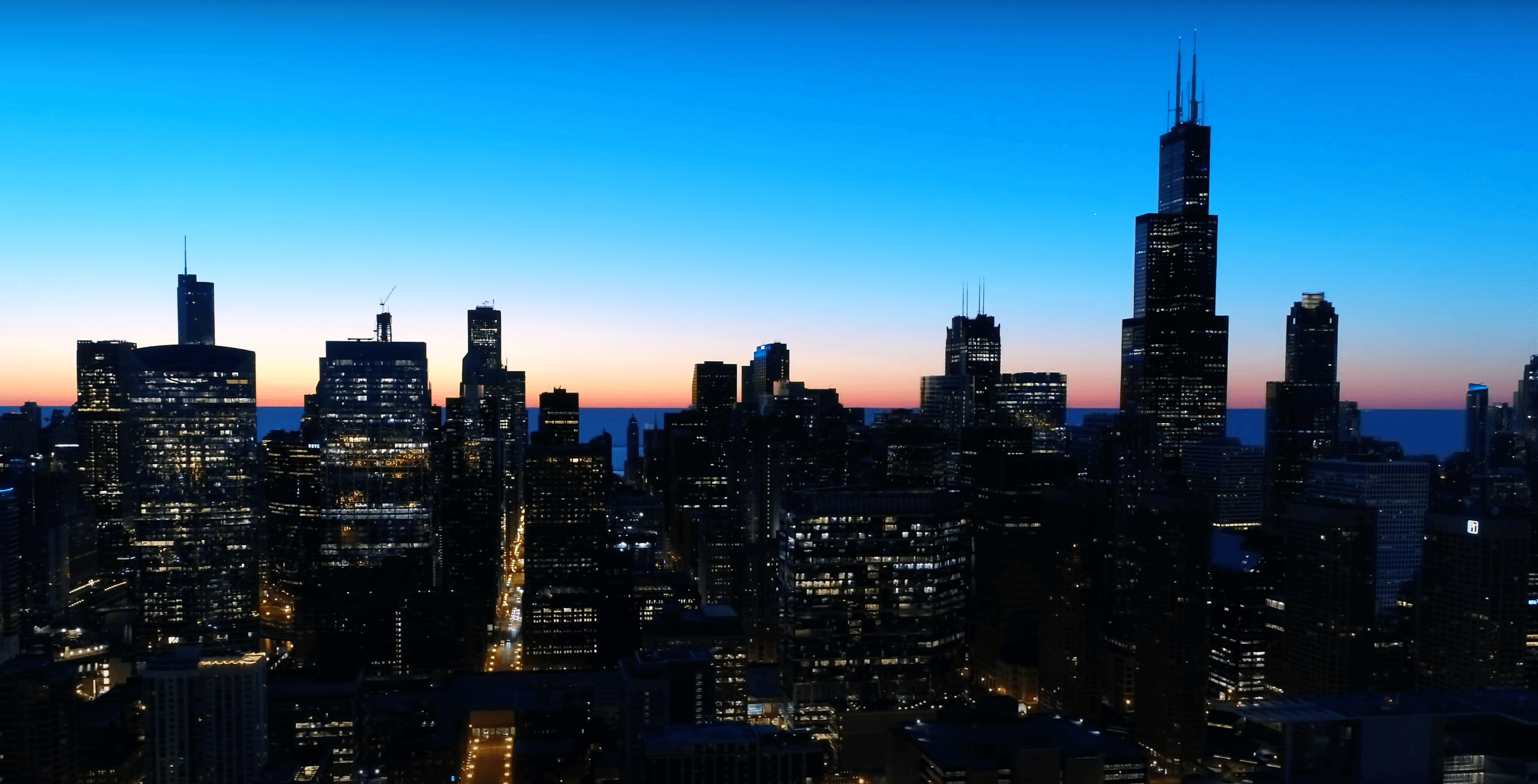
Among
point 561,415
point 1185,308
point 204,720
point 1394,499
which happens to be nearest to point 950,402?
point 1185,308

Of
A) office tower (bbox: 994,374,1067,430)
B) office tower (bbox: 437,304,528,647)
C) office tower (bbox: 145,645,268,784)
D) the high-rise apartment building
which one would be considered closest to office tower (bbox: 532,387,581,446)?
office tower (bbox: 437,304,528,647)

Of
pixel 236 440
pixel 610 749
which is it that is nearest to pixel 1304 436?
pixel 610 749

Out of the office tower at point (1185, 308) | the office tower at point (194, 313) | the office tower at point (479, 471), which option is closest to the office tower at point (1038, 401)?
the office tower at point (1185, 308)

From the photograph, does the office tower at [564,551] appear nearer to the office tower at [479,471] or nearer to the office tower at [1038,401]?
the office tower at [479,471]

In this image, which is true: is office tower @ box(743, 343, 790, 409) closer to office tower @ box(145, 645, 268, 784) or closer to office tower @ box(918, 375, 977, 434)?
office tower @ box(918, 375, 977, 434)

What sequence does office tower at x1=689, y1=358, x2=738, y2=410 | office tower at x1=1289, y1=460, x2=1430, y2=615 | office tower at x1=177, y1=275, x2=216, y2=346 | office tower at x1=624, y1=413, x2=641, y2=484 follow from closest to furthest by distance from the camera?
office tower at x1=1289, y1=460, x2=1430, y2=615 → office tower at x1=177, y1=275, x2=216, y2=346 → office tower at x1=689, y1=358, x2=738, y2=410 → office tower at x1=624, y1=413, x2=641, y2=484
